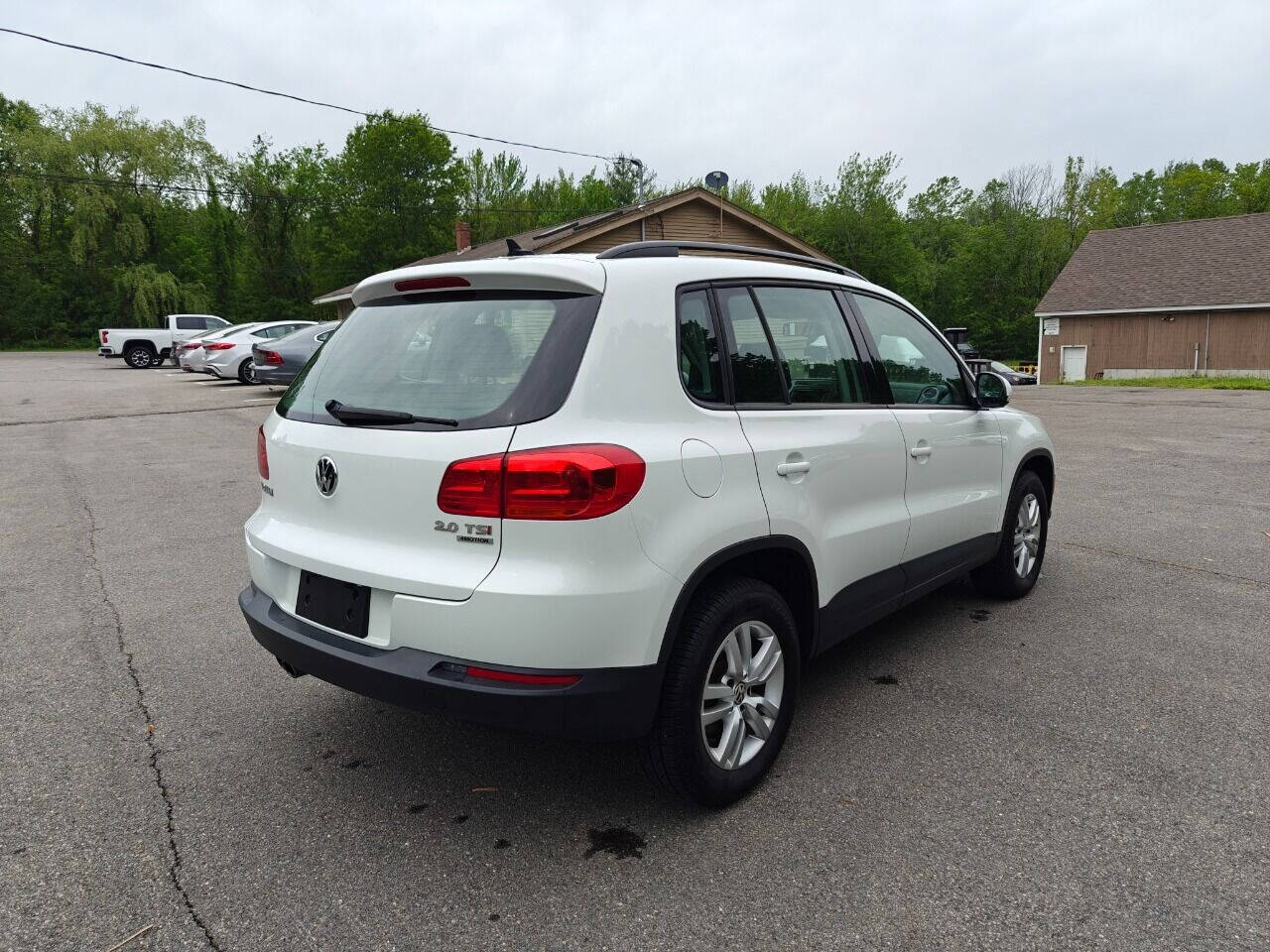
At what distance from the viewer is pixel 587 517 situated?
7.72 ft

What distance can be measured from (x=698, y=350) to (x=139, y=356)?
1305 inches

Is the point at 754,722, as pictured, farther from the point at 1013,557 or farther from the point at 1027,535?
the point at 1027,535

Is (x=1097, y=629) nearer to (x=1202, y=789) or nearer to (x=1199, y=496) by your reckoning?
(x=1202, y=789)

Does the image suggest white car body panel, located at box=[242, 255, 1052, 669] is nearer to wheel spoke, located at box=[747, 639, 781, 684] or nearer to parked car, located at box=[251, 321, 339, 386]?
wheel spoke, located at box=[747, 639, 781, 684]

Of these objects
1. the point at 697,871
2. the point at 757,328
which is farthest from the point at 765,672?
the point at 757,328

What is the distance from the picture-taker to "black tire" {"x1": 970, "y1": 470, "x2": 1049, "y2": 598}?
473cm

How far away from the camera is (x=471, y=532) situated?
243 centimetres

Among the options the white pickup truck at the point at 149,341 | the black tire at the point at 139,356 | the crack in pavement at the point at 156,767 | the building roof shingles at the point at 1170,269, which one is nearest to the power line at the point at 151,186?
the white pickup truck at the point at 149,341

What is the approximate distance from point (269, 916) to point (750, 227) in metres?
25.1

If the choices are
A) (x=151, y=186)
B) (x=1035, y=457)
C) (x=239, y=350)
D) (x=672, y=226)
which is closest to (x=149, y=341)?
(x=239, y=350)

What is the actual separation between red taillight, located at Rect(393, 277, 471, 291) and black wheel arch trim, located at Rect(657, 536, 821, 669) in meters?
1.19

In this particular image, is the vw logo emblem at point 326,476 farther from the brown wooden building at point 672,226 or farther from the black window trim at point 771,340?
the brown wooden building at point 672,226

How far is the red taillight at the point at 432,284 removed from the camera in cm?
283

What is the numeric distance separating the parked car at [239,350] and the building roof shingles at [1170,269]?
33.8 meters
